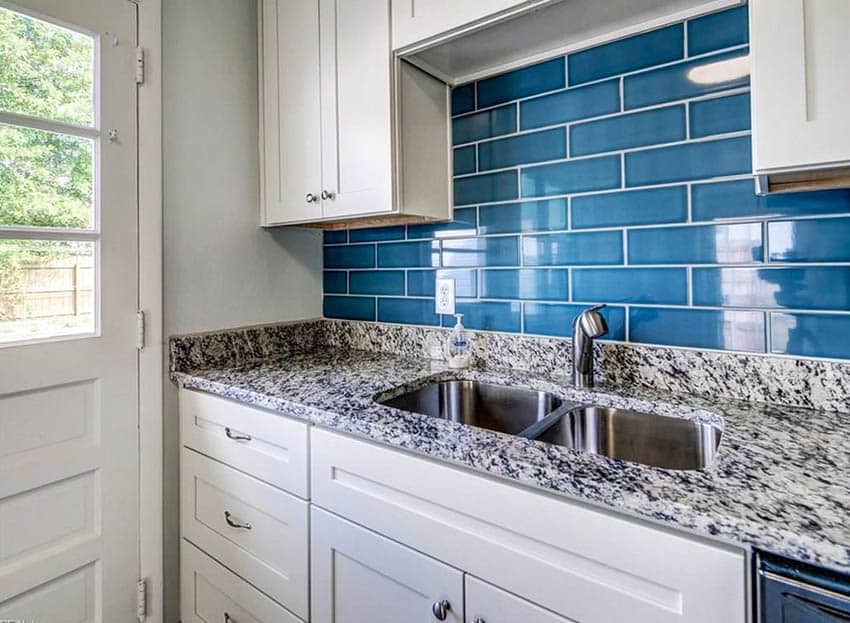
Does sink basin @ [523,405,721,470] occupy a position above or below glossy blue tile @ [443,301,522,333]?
below

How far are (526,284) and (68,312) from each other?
1.29 metres

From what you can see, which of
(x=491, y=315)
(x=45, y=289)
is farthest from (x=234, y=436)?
(x=491, y=315)

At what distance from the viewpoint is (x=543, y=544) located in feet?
2.49

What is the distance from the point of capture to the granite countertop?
1.90 feet

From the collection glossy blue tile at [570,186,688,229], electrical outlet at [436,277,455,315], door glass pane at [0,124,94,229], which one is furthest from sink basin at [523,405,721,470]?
door glass pane at [0,124,94,229]

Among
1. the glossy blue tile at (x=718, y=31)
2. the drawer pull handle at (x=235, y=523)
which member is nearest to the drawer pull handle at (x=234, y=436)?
the drawer pull handle at (x=235, y=523)

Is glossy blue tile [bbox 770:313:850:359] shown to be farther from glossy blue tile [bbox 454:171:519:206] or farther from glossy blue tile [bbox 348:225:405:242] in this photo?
glossy blue tile [bbox 348:225:405:242]

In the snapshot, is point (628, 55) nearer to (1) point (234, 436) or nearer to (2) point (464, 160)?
(2) point (464, 160)

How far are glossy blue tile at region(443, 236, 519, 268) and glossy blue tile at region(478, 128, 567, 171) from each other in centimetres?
23

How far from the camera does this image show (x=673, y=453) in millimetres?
1050

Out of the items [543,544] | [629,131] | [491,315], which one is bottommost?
[543,544]

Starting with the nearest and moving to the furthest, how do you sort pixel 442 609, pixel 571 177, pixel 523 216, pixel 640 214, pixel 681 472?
pixel 681 472 → pixel 442 609 → pixel 640 214 → pixel 571 177 → pixel 523 216

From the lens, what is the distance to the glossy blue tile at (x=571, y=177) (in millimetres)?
1267

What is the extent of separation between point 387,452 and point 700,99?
1.09m
